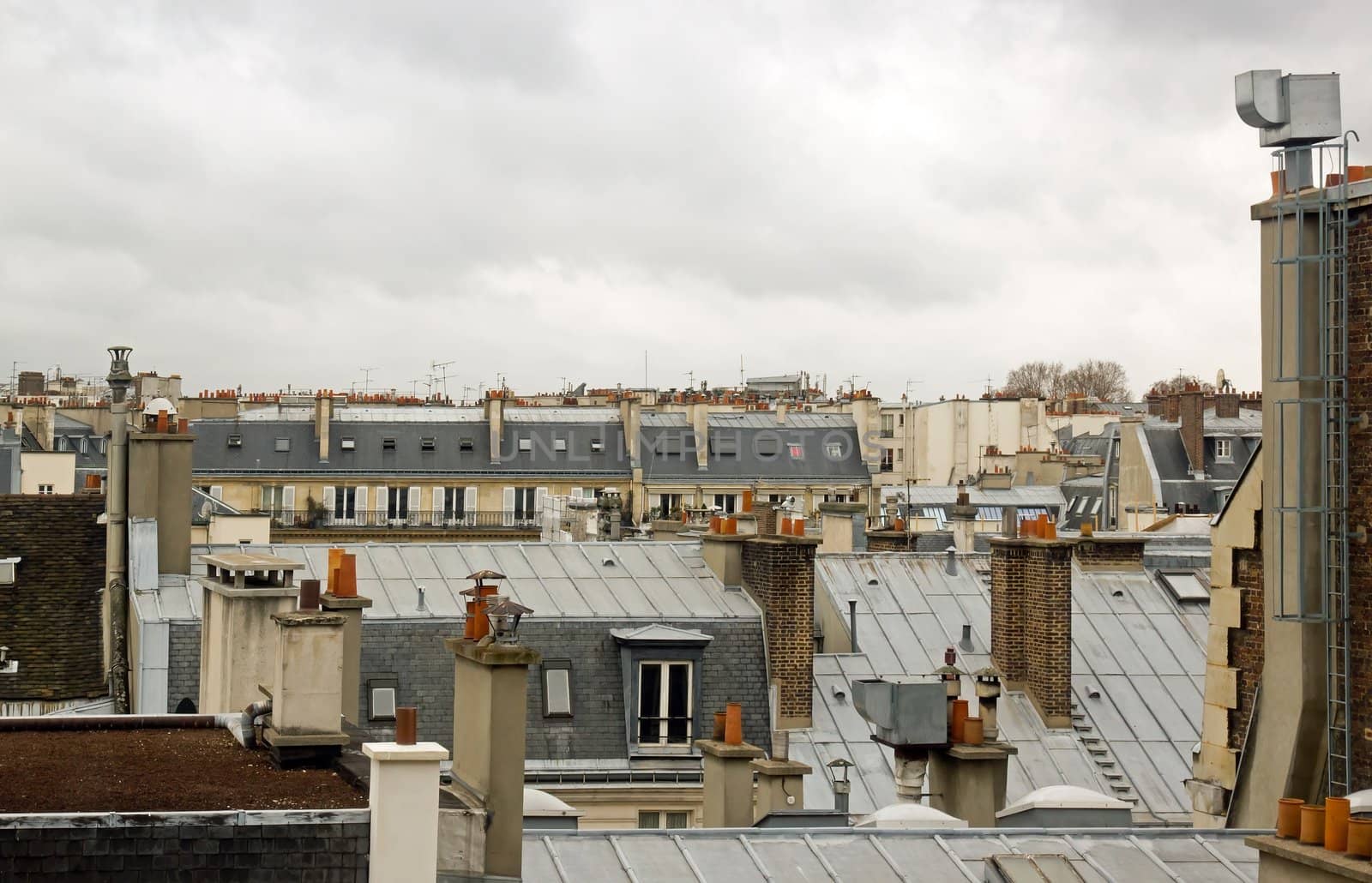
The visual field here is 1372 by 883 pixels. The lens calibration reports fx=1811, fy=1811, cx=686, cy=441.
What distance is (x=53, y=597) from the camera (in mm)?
22344

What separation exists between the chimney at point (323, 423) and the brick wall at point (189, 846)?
6355 cm

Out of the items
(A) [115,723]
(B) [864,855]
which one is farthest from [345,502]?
(B) [864,855]

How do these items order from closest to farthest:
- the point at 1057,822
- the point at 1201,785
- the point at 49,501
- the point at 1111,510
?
the point at 1201,785
the point at 1057,822
the point at 49,501
the point at 1111,510

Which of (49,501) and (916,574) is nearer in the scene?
(49,501)

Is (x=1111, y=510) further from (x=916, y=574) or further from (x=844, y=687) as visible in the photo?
(x=844, y=687)

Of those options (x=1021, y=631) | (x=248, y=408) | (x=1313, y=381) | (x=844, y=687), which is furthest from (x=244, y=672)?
(x=248, y=408)

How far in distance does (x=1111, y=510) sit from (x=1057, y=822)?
4743 centimetres

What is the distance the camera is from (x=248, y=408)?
81375 mm

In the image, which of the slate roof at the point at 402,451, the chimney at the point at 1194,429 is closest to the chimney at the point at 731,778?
the chimney at the point at 1194,429

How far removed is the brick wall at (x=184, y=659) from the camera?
19656 mm

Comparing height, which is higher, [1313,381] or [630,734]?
[1313,381]

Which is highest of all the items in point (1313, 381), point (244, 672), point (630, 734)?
point (1313, 381)

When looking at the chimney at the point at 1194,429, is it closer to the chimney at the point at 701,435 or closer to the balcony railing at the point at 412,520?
the chimney at the point at 701,435

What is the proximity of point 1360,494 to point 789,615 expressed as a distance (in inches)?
469
